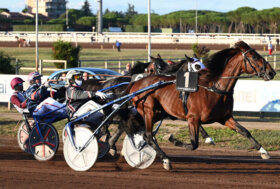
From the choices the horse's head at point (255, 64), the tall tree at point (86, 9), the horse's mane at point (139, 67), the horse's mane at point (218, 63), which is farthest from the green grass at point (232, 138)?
the tall tree at point (86, 9)

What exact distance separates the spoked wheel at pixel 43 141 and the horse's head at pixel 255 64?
325 centimetres

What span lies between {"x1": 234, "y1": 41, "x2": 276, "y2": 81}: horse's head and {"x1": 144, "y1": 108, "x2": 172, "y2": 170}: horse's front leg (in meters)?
1.64

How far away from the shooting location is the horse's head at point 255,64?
718cm

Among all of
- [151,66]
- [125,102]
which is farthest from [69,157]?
[151,66]

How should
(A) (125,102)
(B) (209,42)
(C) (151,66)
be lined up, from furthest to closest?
(B) (209,42) < (C) (151,66) < (A) (125,102)

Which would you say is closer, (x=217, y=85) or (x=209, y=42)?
(x=217, y=85)

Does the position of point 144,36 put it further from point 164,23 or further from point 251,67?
point 251,67

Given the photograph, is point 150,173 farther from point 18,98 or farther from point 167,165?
point 18,98

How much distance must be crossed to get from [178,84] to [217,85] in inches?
22.8

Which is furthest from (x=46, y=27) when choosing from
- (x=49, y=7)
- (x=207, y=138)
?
(x=49, y=7)

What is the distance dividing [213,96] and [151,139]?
1.20 meters

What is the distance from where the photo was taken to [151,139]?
→ 7836 millimetres

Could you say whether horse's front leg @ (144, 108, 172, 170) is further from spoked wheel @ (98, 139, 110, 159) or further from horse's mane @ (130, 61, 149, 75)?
horse's mane @ (130, 61, 149, 75)

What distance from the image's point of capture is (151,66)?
1092cm
